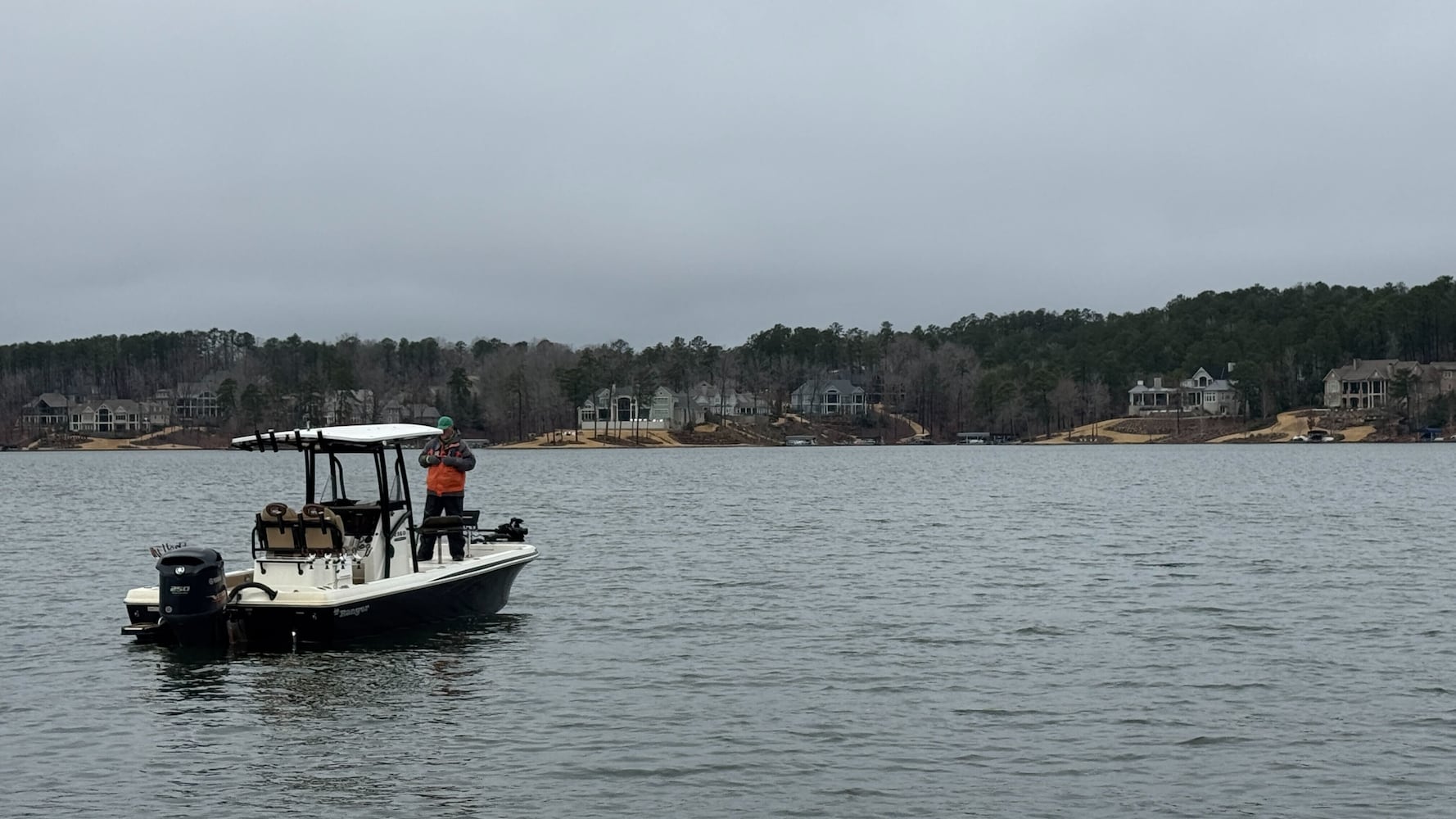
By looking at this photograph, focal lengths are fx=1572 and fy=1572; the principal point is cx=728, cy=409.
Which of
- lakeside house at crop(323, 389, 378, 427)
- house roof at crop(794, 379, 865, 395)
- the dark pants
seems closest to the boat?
the dark pants

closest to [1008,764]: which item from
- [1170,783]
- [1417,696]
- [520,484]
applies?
[1170,783]

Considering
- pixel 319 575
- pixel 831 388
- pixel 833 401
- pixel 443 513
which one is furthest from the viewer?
pixel 831 388

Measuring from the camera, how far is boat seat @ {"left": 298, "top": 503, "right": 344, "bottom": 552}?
66.1 ft

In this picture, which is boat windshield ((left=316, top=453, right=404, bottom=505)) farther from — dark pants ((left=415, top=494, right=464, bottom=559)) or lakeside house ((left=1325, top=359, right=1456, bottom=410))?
lakeside house ((left=1325, top=359, right=1456, bottom=410))

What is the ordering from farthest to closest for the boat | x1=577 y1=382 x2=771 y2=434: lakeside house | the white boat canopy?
x1=577 y1=382 x2=771 y2=434: lakeside house → the white boat canopy → the boat

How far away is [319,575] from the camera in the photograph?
2009cm

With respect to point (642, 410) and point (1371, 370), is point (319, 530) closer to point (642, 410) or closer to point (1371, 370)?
point (642, 410)

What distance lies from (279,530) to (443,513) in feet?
10.8

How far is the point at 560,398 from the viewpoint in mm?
178500

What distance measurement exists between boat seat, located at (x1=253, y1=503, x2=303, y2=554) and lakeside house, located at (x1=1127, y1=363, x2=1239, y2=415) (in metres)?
167

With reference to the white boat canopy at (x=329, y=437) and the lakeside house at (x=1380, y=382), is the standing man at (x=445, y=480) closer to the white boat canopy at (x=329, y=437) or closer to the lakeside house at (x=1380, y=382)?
the white boat canopy at (x=329, y=437)

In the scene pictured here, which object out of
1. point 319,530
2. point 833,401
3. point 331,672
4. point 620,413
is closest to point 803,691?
point 331,672

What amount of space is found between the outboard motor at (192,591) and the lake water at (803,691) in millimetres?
647

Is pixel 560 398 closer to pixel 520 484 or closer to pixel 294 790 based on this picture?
pixel 520 484
